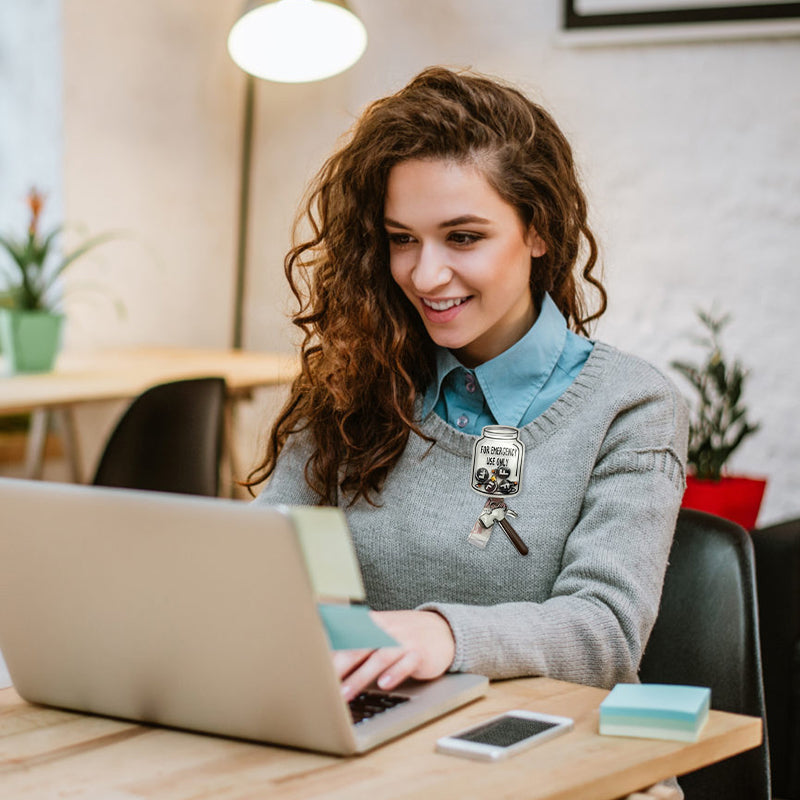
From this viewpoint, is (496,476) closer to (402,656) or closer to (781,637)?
(402,656)

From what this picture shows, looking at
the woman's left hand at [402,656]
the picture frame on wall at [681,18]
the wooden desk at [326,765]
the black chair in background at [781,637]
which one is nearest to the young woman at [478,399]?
the woman's left hand at [402,656]

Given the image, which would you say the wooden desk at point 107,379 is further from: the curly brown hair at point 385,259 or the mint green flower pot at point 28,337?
the curly brown hair at point 385,259

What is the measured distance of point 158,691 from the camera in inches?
35.8

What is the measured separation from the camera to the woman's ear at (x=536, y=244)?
1.45 metres

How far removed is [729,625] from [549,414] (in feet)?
1.02

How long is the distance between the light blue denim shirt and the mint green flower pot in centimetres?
163

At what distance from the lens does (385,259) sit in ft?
5.05

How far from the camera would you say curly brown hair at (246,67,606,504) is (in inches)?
55.1

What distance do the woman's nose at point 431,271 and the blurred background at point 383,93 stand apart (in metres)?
1.84

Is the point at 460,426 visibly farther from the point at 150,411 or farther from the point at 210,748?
the point at 150,411

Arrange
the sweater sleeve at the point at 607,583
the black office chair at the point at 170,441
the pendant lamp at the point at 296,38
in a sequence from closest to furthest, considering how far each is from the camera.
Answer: the sweater sleeve at the point at 607,583 → the black office chair at the point at 170,441 → the pendant lamp at the point at 296,38

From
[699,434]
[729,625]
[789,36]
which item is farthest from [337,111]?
[729,625]

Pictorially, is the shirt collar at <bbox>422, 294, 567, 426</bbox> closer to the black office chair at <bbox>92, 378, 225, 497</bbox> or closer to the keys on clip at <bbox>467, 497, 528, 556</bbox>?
the keys on clip at <bbox>467, 497, 528, 556</bbox>

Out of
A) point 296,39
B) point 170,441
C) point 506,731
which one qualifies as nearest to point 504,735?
point 506,731
